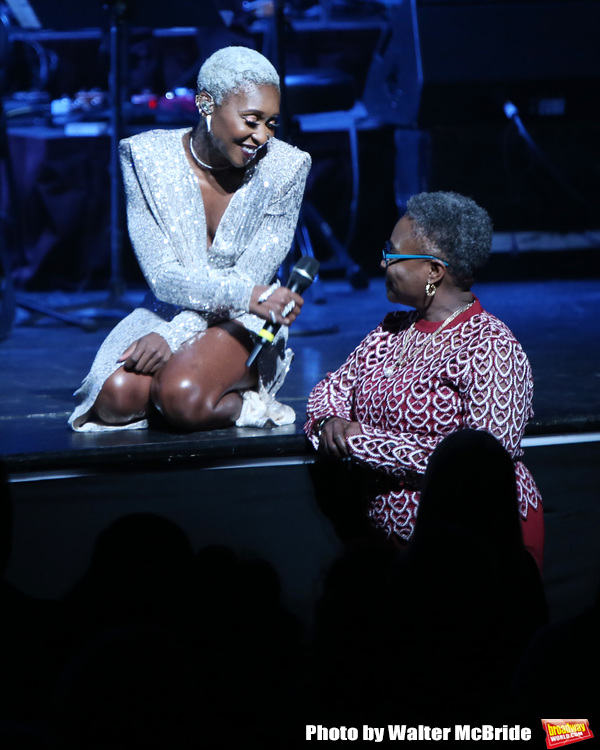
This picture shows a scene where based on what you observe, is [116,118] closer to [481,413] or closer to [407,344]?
[407,344]

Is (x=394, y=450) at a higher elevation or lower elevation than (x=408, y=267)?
lower

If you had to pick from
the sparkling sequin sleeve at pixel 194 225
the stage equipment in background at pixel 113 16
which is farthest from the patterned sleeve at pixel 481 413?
the stage equipment in background at pixel 113 16

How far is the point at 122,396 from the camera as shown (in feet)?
8.59

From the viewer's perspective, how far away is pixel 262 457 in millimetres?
2553

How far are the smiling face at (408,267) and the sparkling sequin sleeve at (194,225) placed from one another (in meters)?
0.44

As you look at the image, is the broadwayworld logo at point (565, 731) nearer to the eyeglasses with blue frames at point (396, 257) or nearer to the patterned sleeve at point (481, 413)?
the patterned sleeve at point (481, 413)

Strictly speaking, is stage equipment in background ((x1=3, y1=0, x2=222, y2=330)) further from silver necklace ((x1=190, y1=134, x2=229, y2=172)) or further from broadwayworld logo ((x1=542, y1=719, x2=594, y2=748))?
broadwayworld logo ((x1=542, y1=719, x2=594, y2=748))

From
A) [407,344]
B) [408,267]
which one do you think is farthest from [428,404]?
[408,267]

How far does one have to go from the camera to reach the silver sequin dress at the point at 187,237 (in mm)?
2658

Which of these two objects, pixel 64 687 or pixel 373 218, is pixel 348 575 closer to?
pixel 64 687

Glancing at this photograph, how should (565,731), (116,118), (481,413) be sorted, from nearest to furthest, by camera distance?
(565,731) < (481,413) < (116,118)

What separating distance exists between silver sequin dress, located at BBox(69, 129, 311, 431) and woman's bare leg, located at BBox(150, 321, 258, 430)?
62mm

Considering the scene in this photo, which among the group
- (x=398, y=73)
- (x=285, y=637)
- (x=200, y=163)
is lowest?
(x=285, y=637)

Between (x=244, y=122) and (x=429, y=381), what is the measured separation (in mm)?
894
